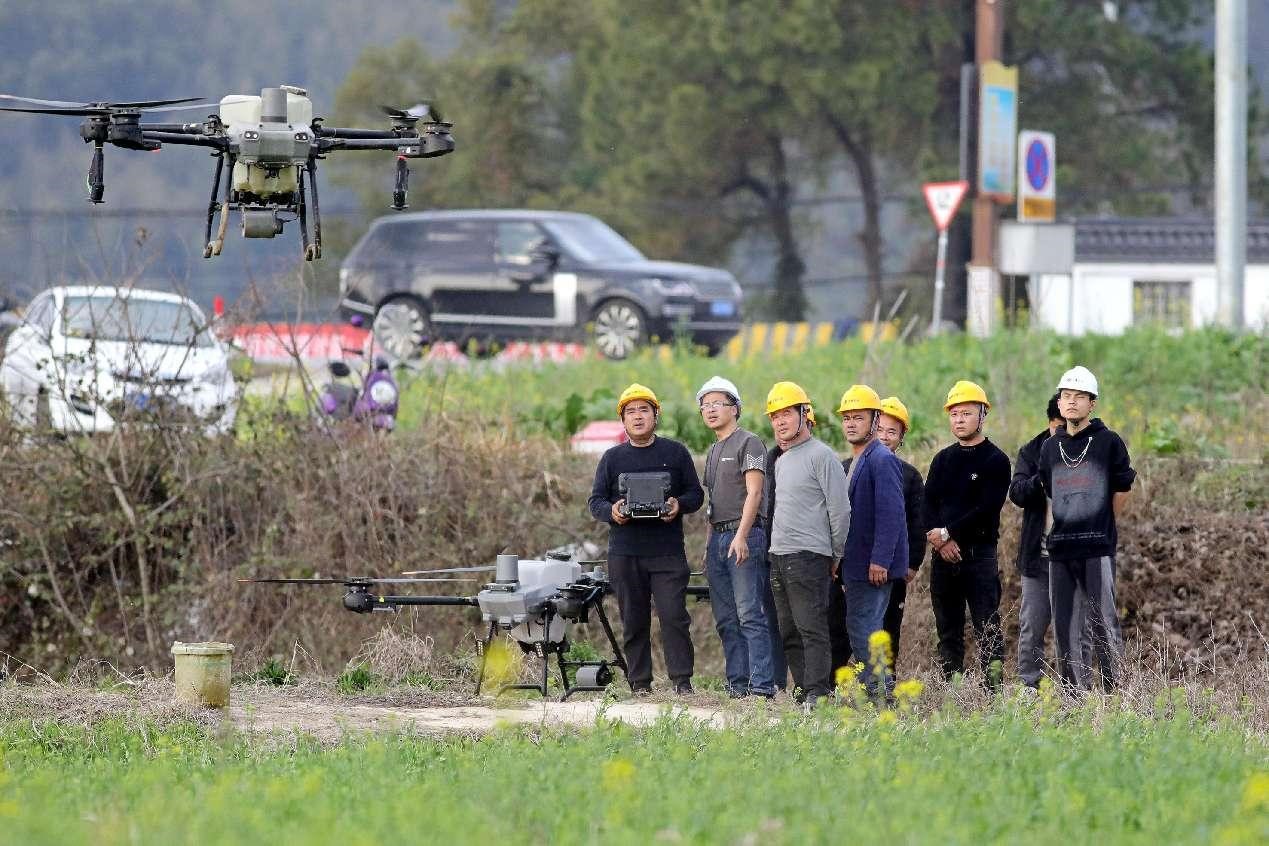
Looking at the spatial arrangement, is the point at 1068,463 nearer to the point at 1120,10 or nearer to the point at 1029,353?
the point at 1029,353

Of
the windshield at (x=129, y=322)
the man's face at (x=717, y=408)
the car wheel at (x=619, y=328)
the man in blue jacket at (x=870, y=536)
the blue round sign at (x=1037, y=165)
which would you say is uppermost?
the blue round sign at (x=1037, y=165)

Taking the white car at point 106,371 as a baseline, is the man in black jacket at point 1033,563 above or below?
below

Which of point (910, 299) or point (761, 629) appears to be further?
point (910, 299)

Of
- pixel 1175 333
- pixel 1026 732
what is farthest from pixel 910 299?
pixel 1026 732

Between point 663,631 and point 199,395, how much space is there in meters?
5.34

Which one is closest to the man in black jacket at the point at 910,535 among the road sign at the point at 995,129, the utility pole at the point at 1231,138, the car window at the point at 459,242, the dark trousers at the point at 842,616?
the dark trousers at the point at 842,616

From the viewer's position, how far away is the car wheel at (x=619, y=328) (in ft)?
88.6

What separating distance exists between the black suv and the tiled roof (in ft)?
35.3

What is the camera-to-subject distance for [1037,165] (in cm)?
2403

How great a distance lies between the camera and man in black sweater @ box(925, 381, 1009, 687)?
524 inches

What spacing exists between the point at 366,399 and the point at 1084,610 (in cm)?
657

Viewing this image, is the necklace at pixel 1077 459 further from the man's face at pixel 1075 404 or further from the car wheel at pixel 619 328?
the car wheel at pixel 619 328

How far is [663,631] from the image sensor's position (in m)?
13.7

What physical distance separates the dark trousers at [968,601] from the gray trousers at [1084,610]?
542mm
